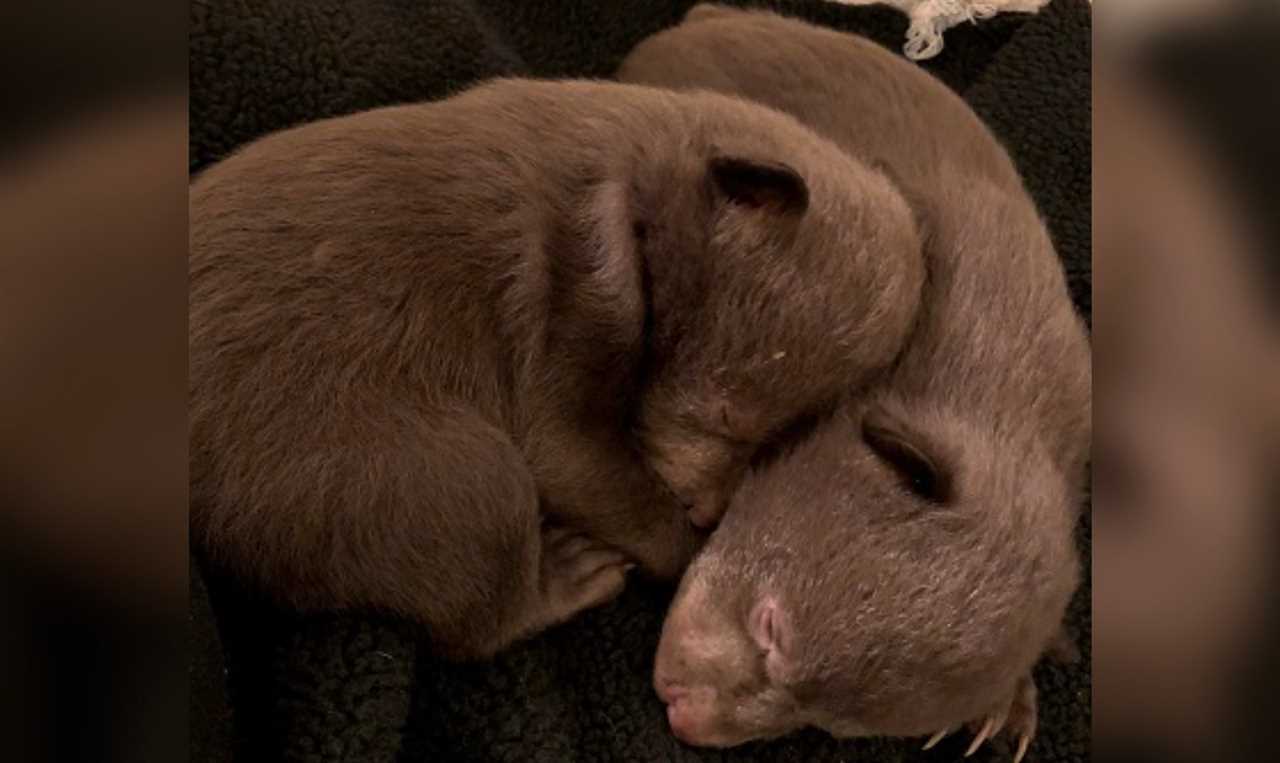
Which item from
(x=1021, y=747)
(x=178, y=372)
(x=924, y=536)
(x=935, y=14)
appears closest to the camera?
(x=178, y=372)

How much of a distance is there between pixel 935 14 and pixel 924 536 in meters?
1.67

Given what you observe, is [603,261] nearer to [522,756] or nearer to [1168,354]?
[522,756]

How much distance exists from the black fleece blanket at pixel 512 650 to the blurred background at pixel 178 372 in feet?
2.62

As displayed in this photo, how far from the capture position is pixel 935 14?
282 cm

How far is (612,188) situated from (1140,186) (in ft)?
3.79

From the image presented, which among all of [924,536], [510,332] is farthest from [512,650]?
[924,536]

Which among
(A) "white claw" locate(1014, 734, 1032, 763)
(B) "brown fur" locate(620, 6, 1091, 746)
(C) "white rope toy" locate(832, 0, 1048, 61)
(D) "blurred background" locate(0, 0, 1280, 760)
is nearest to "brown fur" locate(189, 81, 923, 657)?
(B) "brown fur" locate(620, 6, 1091, 746)

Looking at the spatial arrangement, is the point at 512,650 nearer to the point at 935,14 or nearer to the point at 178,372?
the point at 178,372

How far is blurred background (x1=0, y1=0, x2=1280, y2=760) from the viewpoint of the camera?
0.51 meters

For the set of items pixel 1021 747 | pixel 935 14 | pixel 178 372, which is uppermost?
pixel 178 372

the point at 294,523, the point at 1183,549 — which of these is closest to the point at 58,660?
the point at 1183,549

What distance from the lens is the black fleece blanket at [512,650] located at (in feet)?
5.17

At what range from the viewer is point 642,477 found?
1.80 meters

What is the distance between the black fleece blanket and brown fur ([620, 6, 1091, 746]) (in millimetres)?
140
